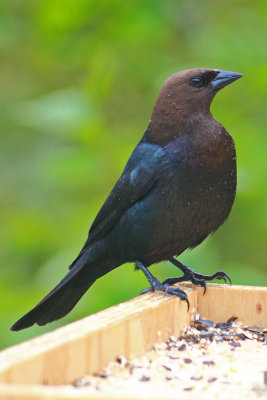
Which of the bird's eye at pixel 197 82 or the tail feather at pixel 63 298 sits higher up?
the bird's eye at pixel 197 82

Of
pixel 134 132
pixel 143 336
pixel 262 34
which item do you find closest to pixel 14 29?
pixel 134 132

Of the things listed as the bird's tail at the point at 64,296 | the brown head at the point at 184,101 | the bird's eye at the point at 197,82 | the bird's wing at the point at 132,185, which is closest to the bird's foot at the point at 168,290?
the bird's wing at the point at 132,185

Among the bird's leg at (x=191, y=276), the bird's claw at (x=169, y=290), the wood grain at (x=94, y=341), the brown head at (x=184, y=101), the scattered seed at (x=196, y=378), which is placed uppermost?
the brown head at (x=184, y=101)

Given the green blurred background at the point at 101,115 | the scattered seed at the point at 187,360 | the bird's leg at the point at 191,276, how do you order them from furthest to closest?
the green blurred background at the point at 101,115
the bird's leg at the point at 191,276
the scattered seed at the point at 187,360

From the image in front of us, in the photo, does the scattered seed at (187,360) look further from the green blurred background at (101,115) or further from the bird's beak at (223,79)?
the bird's beak at (223,79)

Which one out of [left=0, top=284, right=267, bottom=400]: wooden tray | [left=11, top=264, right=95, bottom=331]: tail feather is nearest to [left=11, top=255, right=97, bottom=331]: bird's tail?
[left=11, top=264, right=95, bottom=331]: tail feather
